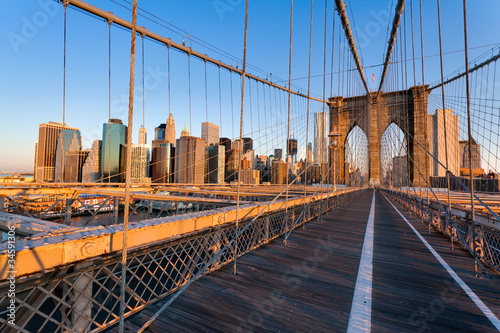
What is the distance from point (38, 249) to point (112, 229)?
72 cm

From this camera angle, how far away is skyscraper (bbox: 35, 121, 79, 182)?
59.8 feet

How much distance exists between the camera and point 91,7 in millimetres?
10336

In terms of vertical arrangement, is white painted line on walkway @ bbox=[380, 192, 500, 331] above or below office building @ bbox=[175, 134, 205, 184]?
below

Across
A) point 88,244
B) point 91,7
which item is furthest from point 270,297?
point 91,7

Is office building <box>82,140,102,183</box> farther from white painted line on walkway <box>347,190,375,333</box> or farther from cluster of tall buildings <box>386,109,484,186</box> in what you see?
cluster of tall buildings <box>386,109,484,186</box>

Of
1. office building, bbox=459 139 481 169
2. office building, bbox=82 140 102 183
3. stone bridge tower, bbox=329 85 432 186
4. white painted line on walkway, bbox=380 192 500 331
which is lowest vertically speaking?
white painted line on walkway, bbox=380 192 500 331

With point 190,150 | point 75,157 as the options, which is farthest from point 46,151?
point 190,150

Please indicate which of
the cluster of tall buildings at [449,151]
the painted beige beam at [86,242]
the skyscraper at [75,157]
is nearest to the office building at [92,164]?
the skyscraper at [75,157]

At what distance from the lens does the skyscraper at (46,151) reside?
18234 mm

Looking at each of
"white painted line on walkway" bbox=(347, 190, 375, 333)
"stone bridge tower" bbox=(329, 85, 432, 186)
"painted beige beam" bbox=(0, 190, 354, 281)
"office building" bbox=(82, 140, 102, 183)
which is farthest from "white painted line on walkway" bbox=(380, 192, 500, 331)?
"stone bridge tower" bbox=(329, 85, 432, 186)

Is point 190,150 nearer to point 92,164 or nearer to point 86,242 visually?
point 92,164

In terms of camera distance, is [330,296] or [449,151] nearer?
[330,296]

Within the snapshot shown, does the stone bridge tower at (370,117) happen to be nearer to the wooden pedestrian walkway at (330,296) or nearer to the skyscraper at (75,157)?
the skyscraper at (75,157)

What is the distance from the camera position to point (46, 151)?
18.6 metres
